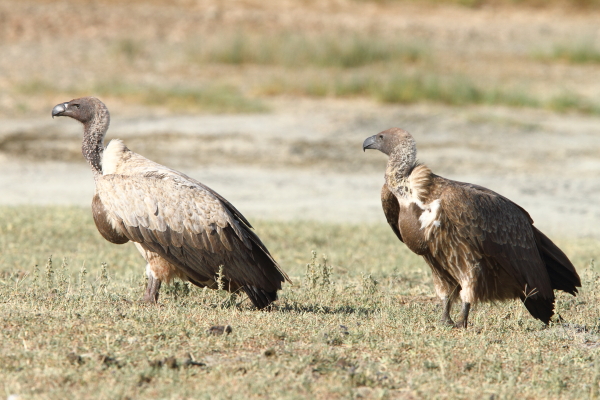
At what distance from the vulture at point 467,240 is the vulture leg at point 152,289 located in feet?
5.91

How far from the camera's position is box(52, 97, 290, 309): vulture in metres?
6.37

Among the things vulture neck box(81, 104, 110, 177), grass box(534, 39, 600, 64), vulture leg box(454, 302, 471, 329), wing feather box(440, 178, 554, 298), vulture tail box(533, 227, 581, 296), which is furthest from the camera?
grass box(534, 39, 600, 64)

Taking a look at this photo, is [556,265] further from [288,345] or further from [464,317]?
[288,345]

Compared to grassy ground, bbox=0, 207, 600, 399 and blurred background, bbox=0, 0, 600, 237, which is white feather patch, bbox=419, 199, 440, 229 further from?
blurred background, bbox=0, 0, 600, 237

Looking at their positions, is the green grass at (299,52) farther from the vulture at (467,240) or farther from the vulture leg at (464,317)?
the vulture leg at (464,317)

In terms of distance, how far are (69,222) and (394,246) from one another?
3814 mm

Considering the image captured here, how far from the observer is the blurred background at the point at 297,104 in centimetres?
1380

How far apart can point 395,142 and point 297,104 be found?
12.6 meters

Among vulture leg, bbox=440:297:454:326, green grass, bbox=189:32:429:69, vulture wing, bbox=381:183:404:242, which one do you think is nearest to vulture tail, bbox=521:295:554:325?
vulture leg, bbox=440:297:454:326

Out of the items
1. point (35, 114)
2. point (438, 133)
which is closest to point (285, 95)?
point (438, 133)

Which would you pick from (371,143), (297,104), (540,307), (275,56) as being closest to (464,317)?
(540,307)

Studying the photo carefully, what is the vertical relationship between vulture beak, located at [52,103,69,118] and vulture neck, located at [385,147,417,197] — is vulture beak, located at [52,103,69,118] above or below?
above

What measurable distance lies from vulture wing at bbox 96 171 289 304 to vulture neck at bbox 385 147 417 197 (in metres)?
1.03

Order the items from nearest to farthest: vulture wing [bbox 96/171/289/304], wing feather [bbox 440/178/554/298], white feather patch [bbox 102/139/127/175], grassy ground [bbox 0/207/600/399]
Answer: grassy ground [bbox 0/207/600/399]
wing feather [bbox 440/178/554/298]
vulture wing [bbox 96/171/289/304]
white feather patch [bbox 102/139/127/175]
